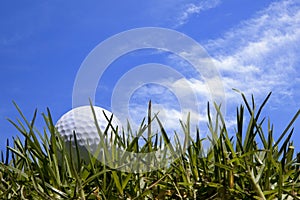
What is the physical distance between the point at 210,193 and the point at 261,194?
142 millimetres

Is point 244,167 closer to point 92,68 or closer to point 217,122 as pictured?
point 217,122

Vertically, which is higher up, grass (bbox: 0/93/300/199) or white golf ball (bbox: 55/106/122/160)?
white golf ball (bbox: 55/106/122/160)

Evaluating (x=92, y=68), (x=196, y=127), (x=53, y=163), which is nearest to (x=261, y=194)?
(x=196, y=127)

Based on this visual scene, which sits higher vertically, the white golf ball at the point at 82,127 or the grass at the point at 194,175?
the white golf ball at the point at 82,127

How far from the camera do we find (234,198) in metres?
0.97

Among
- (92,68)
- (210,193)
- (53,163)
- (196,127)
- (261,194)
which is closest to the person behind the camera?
(261,194)

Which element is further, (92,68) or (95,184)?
(92,68)

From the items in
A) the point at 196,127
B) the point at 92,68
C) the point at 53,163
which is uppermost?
the point at 92,68

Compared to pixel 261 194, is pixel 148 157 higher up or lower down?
higher up

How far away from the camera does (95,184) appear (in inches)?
42.6

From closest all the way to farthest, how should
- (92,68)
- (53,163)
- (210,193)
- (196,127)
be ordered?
(210,193)
(53,163)
(196,127)
(92,68)

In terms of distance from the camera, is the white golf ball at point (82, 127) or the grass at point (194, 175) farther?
the white golf ball at point (82, 127)

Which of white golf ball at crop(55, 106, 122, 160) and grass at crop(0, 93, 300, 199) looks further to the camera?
white golf ball at crop(55, 106, 122, 160)

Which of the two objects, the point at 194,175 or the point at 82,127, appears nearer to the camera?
the point at 194,175
